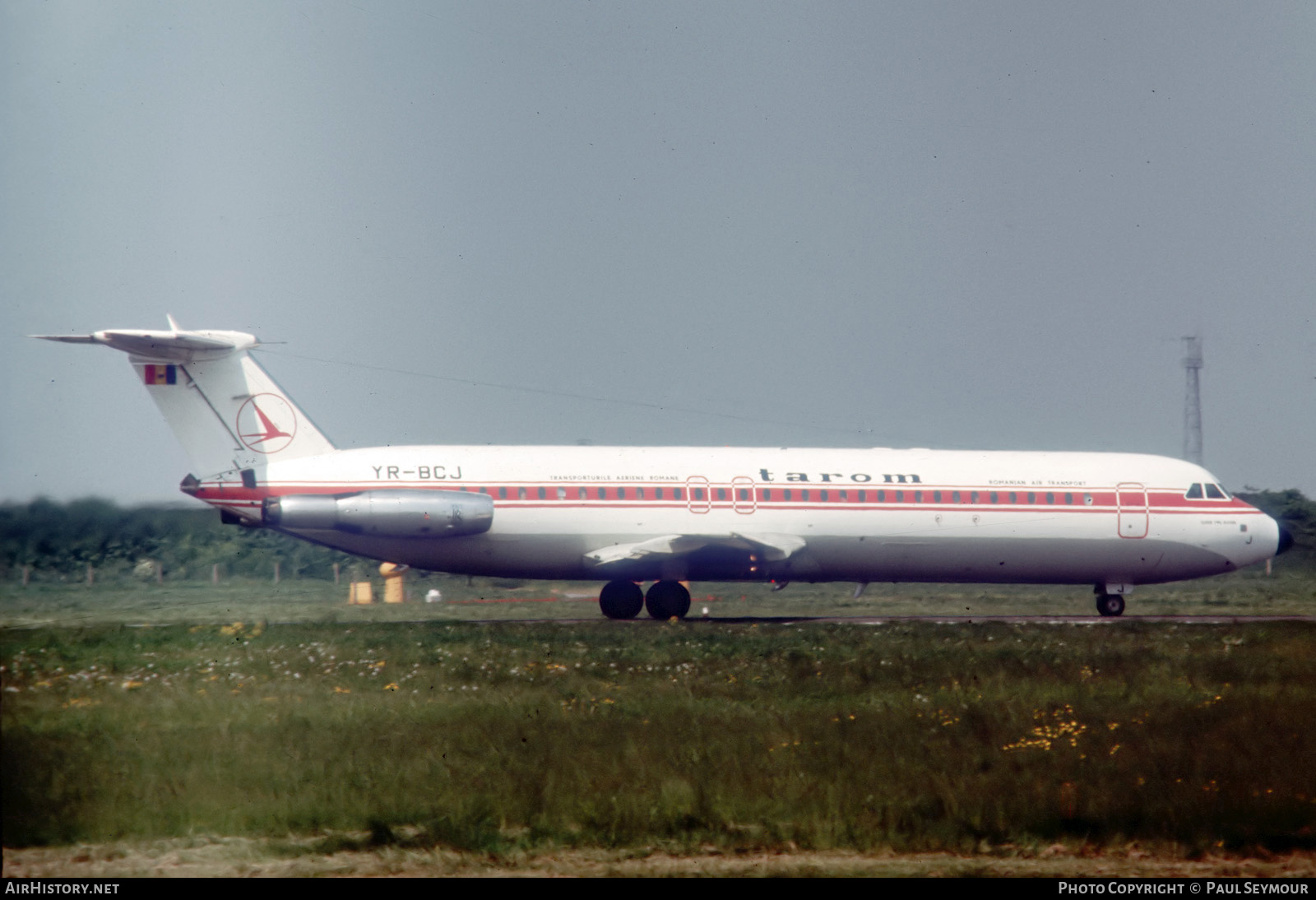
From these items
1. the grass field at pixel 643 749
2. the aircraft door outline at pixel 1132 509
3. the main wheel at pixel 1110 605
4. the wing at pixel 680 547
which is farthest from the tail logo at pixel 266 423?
the main wheel at pixel 1110 605

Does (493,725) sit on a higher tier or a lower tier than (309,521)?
lower

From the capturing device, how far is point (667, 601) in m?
26.3

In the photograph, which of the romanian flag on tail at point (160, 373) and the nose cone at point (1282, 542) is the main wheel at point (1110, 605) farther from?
the romanian flag on tail at point (160, 373)

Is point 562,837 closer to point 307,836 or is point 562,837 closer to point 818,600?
point 307,836

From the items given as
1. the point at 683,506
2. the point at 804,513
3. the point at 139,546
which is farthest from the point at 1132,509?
the point at 139,546

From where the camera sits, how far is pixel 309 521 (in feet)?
77.4

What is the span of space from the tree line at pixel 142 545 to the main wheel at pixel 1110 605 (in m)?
17.2

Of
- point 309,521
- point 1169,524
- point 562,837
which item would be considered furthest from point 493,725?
point 1169,524

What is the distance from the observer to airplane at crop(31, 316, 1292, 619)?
23969 millimetres

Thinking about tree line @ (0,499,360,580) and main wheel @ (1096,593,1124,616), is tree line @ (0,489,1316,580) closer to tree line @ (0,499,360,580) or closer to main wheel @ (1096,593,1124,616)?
tree line @ (0,499,360,580)

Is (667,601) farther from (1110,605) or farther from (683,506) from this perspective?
(1110,605)

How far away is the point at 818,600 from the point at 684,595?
785cm

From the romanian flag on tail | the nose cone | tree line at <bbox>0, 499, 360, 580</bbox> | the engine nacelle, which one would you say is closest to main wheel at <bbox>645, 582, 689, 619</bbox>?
the engine nacelle

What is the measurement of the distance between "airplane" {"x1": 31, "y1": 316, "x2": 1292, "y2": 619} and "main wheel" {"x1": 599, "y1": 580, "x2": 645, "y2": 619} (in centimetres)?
5
